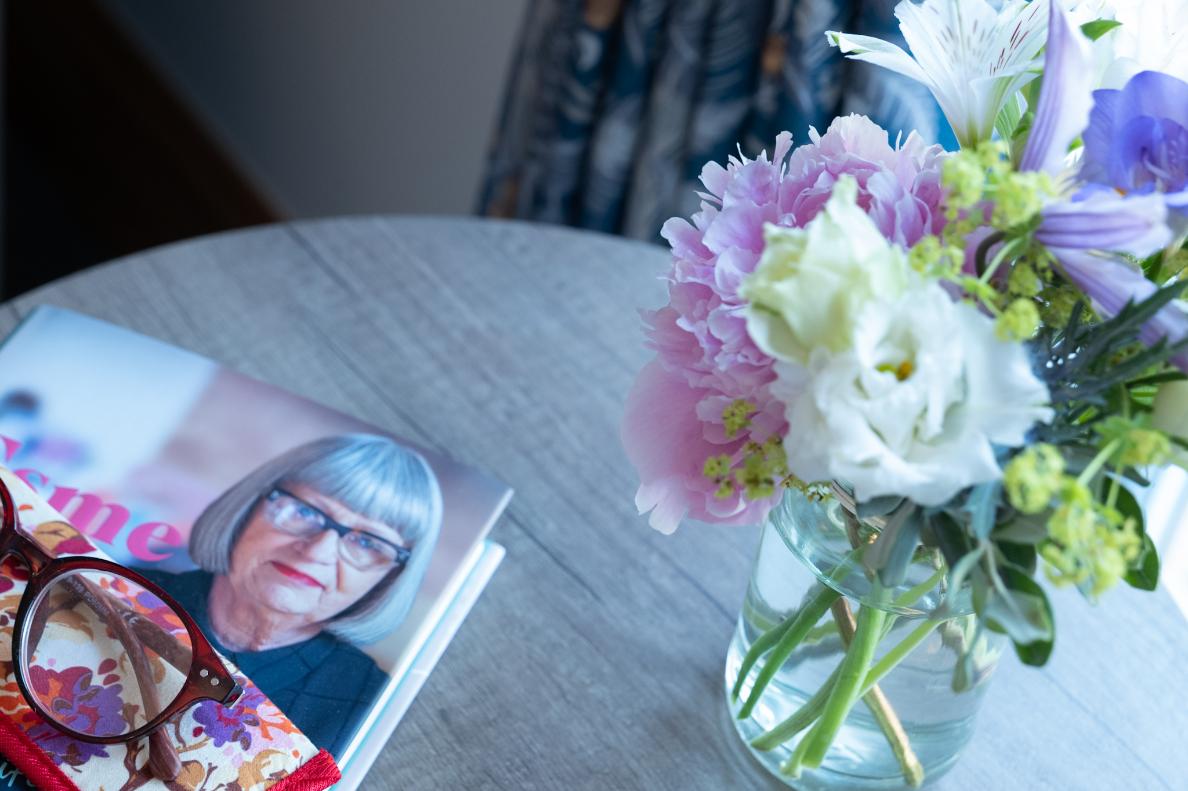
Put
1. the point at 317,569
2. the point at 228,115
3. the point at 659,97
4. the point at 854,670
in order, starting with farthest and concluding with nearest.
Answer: the point at 228,115
the point at 659,97
the point at 317,569
the point at 854,670

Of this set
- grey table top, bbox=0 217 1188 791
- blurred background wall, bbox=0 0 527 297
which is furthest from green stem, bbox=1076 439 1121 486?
blurred background wall, bbox=0 0 527 297

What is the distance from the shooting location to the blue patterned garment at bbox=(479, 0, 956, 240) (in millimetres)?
1096

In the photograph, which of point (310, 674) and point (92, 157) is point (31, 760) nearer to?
point (310, 674)

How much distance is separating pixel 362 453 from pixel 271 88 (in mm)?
1333

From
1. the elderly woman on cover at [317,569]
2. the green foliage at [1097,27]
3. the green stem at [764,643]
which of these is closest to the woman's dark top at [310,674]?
the elderly woman on cover at [317,569]

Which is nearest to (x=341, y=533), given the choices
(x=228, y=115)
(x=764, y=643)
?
(x=764, y=643)

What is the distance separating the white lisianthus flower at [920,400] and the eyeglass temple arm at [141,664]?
0.33 metres

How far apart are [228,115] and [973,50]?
5.70ft

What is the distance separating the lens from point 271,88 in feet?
6.20

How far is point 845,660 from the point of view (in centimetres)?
53

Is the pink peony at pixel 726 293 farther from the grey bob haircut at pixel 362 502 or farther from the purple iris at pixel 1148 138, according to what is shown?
the grey bob haircut at pixel 362 502

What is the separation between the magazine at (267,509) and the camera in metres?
0.62

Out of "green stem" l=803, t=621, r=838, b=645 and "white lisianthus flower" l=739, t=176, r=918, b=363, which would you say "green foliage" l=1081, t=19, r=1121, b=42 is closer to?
"white lisianthus flower" l=739, t=176, r=918, b=363

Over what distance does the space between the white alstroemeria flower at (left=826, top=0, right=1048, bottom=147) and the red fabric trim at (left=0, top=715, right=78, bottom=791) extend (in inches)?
17.5
